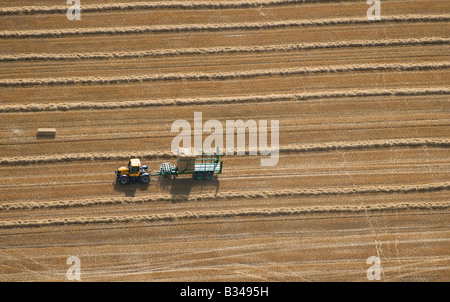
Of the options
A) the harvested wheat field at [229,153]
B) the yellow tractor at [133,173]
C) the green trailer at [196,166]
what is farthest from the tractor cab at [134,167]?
the green trailer at [196,166]

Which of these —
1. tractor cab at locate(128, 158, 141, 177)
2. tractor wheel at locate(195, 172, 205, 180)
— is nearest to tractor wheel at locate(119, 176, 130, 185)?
tractor cab at locate(128, 158, 141, 177)

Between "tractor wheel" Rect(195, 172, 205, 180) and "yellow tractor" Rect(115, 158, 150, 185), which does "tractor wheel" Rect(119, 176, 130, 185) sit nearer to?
"yellow tractor" Rect(115, 158, 150, 185)

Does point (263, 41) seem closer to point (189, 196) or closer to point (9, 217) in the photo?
point (189, 196)

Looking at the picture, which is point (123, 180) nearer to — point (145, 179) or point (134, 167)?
point (134, 167)

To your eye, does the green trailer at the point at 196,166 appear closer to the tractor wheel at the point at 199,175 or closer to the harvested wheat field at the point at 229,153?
the tractor wheel at the point at 199,175

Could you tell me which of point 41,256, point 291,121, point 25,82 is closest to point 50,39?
point 25,82
